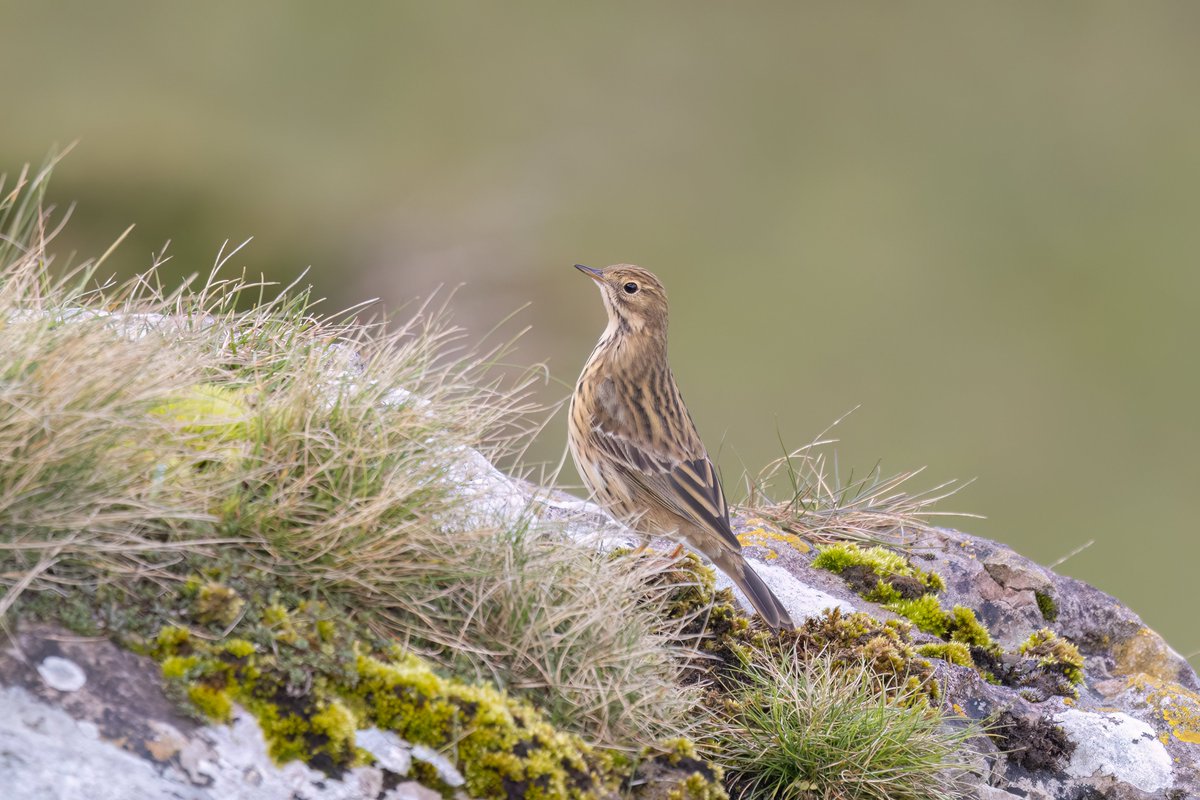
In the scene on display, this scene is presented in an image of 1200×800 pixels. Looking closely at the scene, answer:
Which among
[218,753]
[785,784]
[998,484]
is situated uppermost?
[218,753]

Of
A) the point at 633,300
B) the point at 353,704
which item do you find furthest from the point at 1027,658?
the point at 353,704

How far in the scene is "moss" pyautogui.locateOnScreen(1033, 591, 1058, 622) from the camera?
7770 mm

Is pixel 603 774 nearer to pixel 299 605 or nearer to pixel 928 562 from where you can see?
pixel 299 605

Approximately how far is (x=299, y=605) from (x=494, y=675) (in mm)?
767

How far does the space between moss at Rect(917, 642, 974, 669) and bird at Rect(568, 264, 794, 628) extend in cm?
92

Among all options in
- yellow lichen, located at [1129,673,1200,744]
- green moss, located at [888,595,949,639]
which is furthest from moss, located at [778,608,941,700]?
yellow lichen, located at [1129,673,1200,744]

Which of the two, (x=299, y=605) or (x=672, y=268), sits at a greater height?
(x=299, y=605)

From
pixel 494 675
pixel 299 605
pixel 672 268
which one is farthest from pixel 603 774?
pixel 672 268

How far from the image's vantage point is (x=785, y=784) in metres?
5.58

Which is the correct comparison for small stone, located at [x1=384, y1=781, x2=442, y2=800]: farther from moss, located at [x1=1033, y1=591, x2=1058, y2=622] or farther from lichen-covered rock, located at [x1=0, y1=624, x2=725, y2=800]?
moss, located at [x1=1033, y1=591, x2=1058, y2=622]

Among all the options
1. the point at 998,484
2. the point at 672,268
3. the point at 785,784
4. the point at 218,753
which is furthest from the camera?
the point at 672,268

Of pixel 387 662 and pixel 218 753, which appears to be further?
pixel 387 662

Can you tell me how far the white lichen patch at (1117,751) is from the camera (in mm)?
6199

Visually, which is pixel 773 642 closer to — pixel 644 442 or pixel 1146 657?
pixel 644 442
